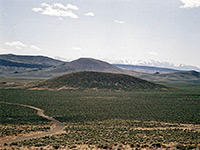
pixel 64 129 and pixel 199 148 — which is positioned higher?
pixel 199 148

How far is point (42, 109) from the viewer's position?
61.3m

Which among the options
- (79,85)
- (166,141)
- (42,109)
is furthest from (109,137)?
(79,85)

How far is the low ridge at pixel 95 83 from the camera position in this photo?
127188 mm

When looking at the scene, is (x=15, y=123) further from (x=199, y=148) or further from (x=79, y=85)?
(x=79, y=85)

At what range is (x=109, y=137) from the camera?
3272 cm

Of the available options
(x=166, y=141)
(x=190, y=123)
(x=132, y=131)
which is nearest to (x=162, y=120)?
(x=190, y=123)

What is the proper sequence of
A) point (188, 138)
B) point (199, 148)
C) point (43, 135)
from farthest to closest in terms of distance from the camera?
point (43, 135), point (188, 138), point (199, 148)

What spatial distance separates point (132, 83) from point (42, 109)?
86.0 m

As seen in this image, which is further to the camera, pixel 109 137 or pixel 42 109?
pixel 42 109

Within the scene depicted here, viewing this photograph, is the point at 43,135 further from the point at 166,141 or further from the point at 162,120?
the point at 162,120

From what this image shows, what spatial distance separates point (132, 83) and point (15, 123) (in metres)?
103

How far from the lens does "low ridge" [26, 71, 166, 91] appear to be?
127188mm

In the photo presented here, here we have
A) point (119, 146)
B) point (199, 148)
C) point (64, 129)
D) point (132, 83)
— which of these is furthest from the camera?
point (132, 83)

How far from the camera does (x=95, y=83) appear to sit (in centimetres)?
13350
